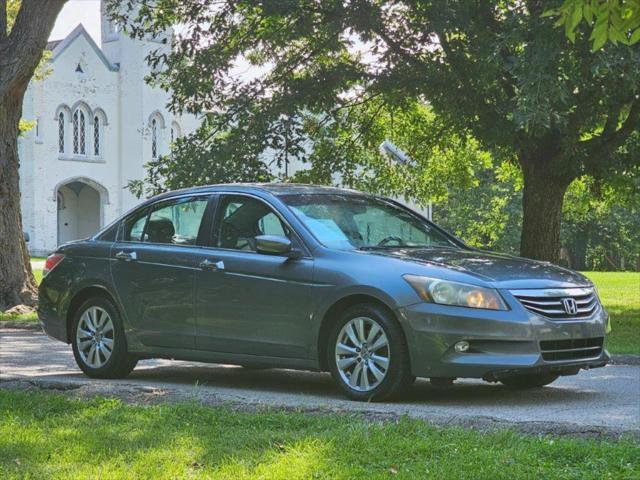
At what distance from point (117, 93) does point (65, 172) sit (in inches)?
213

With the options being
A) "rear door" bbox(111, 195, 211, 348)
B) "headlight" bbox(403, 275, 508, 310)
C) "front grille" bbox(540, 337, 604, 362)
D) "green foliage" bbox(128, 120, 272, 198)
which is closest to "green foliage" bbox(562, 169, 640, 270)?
"green foliage" bbox(128, 120, 272, 198)

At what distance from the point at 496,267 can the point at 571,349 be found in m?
0.80

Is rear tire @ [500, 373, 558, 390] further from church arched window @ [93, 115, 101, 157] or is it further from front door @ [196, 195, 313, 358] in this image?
church arched window @ [93, 115, 101, 157]

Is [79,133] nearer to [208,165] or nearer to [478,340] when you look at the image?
[208,165]

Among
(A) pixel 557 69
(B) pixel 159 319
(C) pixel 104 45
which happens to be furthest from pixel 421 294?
(C) pixel 104 45

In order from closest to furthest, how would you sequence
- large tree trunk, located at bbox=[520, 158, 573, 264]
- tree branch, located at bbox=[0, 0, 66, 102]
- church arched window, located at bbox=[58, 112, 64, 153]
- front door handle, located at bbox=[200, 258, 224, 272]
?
front door handle, located at bbox=[200, 258, 224, 272] → tree branch, located at bbox=[0, 0, 66, 102] → large tree trunk, located at bbox=[520, 158, 573, 264] → church arched window, located at bbox=[58, 112, 64, 153]

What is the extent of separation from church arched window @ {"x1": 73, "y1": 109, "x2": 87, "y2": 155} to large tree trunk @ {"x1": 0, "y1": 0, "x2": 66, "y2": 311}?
36902 millimetres

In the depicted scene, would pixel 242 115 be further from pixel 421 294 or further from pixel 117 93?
pixel 117 93

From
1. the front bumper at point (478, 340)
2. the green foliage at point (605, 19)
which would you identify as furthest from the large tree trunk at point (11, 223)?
the green foliage at point (605, 19)

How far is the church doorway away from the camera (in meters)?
57.8

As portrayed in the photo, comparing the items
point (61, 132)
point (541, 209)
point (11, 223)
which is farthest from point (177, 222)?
point (61, 132)

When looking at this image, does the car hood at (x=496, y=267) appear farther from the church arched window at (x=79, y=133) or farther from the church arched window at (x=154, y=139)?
the church arched window at (x=154, y=139)

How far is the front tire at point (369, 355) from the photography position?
8047 mm

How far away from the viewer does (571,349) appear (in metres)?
8.24
